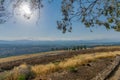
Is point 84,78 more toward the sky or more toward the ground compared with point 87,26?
more toward the ground

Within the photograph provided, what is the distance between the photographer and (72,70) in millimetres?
24406

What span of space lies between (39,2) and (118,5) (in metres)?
2.84

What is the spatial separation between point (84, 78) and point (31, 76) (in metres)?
3.17

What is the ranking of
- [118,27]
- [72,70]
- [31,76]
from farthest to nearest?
[72,70] < [31,76] < [118,27]

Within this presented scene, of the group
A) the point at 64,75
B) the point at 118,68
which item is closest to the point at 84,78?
the point at 64,75

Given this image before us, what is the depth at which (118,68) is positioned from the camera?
1180 inches

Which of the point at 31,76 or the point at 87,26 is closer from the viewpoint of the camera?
the point at 87,26

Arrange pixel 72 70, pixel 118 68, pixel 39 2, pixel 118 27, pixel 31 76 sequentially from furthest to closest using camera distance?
pixel 118 68, pixel 72 70, pixel 31 76, pixel 118 27, pixel 39 2

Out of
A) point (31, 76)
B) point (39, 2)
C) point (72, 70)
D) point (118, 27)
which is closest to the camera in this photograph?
point (39, 2)

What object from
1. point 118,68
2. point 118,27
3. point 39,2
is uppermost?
point 39,2

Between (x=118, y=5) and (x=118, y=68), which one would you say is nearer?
(x=118, y=5)

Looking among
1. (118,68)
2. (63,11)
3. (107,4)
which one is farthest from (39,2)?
(118,68)

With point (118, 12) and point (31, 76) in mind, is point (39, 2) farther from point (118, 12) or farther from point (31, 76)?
point (31, 76)

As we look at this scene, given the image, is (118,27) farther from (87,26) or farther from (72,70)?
(72,70)
